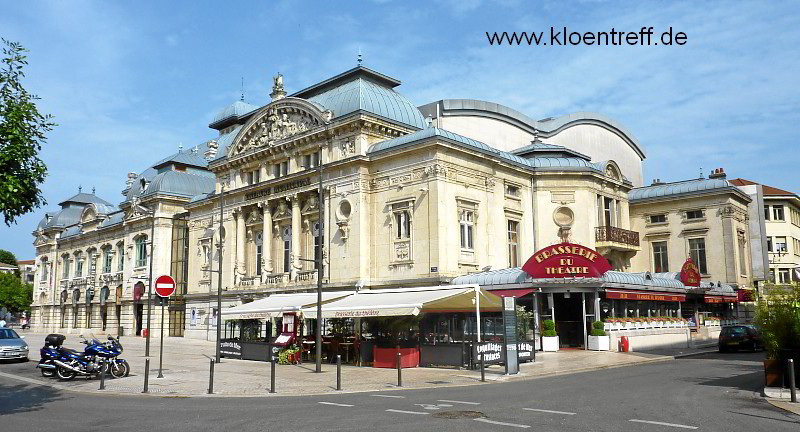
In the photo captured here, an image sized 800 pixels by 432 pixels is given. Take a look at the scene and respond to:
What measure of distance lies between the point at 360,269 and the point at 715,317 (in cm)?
2641

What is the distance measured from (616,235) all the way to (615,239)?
417mm

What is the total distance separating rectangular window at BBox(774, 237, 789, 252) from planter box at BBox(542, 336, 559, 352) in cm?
4318

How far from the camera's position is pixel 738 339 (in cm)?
3262

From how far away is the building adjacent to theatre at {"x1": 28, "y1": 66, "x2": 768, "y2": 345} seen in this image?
119 ft

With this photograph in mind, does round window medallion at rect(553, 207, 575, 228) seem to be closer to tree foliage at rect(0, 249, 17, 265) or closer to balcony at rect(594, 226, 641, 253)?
balcony at rect(594, 226, 641, 253)

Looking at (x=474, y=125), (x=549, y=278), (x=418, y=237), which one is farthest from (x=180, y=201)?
(x=549, y=278)

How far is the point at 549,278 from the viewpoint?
108ft

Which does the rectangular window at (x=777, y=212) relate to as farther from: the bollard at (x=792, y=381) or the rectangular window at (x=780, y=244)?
the bollard at (x=792, y=381)

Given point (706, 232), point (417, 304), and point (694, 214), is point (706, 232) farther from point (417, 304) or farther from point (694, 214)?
point (417, 304)

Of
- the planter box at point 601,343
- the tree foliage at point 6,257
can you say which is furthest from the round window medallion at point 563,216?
the tree foliage at point 6,257

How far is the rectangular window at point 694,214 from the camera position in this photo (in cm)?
4897

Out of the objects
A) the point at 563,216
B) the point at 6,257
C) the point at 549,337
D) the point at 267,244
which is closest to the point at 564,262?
the point at 549,337

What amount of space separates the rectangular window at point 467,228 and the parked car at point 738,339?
45.0 ft

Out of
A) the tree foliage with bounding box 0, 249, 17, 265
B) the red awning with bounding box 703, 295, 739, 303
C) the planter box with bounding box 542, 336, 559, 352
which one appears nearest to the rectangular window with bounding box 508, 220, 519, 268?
the planter box with bounding box 542, 336, 559, 352
